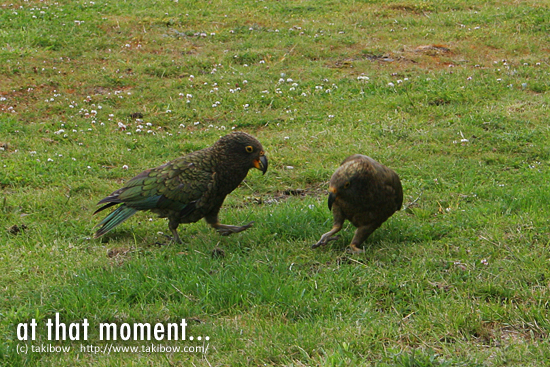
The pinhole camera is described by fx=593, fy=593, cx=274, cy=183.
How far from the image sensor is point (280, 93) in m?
10.8

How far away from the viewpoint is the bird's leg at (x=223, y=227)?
6.10 meters

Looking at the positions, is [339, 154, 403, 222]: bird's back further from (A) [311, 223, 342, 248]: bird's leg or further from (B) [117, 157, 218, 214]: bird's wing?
(B) [117, 157, 218, 214]: bird's wing

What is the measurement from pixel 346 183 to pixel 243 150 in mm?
1265

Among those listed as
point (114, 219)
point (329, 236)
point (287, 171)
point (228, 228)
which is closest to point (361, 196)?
point (329, 236)

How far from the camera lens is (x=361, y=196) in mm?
5414

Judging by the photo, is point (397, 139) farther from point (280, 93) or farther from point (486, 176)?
point (280, 93)

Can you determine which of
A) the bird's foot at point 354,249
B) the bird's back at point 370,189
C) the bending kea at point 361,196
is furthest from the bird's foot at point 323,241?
the bird's back at point 370,189

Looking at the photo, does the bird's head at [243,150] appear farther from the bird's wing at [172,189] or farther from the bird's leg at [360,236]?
the bird's leg at [360,236]

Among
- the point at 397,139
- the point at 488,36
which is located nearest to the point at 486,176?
the point at 397,139

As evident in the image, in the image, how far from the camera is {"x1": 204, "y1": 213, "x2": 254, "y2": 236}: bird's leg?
610 centimetres

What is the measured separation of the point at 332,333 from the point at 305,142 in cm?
503

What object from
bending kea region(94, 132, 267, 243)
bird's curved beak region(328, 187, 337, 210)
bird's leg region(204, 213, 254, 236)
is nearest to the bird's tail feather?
bending kea region(94, 132, 267, 243)

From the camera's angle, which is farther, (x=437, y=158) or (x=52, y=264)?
(x=437, y=158)

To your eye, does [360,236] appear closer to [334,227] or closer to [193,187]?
[334,227]
